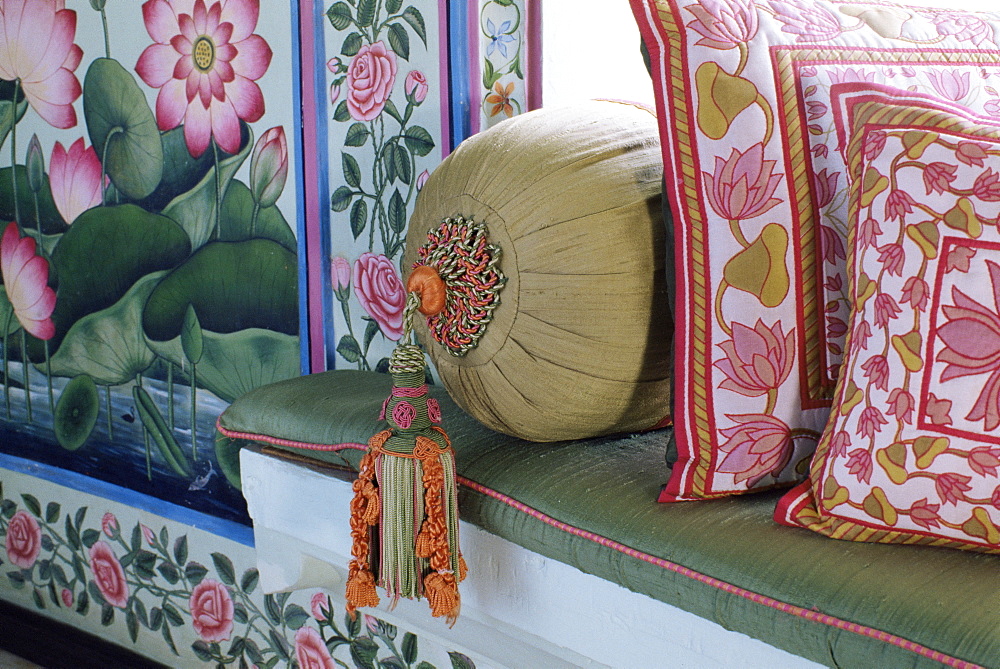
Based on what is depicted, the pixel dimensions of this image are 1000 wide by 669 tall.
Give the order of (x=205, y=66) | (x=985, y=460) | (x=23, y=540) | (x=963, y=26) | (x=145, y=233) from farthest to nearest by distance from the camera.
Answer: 1. (x=23, y=540)
2. (x=145, y=233)
3. (x=205, y=66)
4. (x=963, y=26)
5. (x=985, y=460)

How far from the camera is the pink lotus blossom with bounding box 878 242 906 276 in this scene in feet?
2.41

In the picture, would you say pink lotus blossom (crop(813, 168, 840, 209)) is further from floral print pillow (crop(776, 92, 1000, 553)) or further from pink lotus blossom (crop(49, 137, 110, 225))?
pink lotus blossom (crop(49, 137, 110, 225))

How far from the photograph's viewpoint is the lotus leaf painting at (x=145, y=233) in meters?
1.52

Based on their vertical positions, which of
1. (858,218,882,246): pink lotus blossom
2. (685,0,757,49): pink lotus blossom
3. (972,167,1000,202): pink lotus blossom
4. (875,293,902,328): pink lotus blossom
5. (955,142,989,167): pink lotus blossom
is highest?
(685,0,757,49): pink lotus blossom

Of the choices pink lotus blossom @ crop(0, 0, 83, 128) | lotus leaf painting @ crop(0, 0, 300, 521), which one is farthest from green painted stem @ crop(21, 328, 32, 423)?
pink lotus blossom @ crop(0, 0, 83, 128)

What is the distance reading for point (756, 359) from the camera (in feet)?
2.76

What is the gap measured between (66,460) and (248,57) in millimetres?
986

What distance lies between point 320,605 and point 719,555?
3.22ft

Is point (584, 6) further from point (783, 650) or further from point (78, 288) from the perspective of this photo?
point (78, 288)

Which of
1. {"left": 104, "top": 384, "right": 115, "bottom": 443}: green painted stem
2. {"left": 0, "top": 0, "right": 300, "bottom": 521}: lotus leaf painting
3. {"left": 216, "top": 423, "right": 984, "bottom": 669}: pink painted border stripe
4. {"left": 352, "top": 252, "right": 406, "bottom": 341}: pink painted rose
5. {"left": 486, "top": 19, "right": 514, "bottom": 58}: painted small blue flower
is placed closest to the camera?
{"left": 216, "top": 423, "right": 984, "bottom": 669}: pink painted border stripe

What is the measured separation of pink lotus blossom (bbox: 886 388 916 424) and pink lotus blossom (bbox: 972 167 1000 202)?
0.16 metres

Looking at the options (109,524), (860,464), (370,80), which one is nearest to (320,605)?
(109,524)

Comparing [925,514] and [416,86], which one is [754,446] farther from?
Answer: [416,86]

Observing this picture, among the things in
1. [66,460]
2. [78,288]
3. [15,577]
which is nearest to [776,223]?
[78,288]
